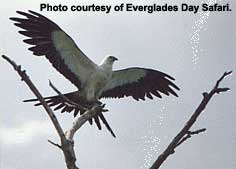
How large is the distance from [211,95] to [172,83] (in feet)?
11.2

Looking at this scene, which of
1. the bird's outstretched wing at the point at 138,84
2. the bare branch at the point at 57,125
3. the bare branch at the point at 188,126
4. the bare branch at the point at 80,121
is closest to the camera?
the bare branch at the point at 188,126

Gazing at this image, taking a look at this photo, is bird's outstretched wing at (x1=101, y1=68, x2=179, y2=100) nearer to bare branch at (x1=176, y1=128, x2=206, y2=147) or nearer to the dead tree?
the dead tree

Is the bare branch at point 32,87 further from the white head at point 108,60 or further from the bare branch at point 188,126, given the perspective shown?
the white head at point 108,60

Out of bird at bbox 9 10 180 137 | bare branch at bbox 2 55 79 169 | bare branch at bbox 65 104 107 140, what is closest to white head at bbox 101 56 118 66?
bird at bbox 9 10 180 137

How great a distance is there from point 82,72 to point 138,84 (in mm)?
857

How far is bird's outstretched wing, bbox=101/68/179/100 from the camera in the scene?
655 centimetres

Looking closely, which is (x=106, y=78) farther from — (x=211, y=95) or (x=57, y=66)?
(x=211, y=95)

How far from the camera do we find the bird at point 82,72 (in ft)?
19.7

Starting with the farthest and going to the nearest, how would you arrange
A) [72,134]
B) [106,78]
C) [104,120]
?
[106,78]
[104,120]
[72,134]

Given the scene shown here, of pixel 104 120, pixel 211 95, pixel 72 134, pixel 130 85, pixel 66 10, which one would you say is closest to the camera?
pixel 211 95

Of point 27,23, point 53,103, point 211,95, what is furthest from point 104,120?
point 211,95

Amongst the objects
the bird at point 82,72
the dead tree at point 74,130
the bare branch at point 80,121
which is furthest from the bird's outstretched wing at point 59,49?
the dead tree at point 74,130

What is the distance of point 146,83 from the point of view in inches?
266

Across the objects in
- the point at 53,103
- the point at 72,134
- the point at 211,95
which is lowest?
the point at 53,103
